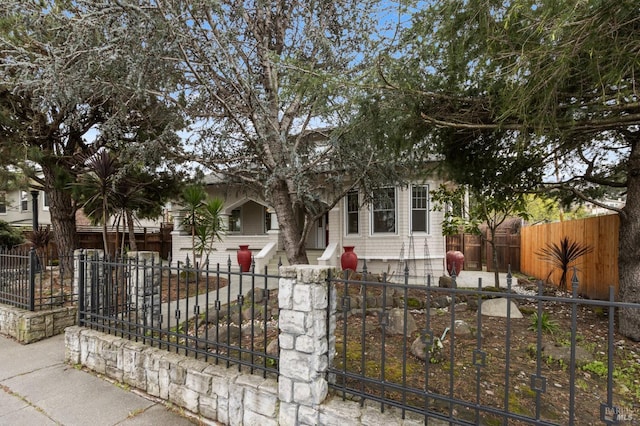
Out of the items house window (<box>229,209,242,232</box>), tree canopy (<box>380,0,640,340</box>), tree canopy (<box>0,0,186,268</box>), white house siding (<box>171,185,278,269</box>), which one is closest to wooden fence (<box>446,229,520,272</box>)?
white house siding (<box>171,185,278,269</box>)

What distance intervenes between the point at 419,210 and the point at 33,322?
909 cm

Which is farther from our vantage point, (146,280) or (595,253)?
(595,253)

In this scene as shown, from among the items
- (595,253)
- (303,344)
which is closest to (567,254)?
(595,253)

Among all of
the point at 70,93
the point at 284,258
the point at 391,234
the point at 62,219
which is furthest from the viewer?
the point at 284,258

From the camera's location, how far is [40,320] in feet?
17.9

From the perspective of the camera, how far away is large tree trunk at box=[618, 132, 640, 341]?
4.46m

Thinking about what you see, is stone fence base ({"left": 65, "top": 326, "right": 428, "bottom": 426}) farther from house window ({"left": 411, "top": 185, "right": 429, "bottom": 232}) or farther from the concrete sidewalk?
house window ({"left": 411, "top": 185, "right": 429, "bottom": 232})

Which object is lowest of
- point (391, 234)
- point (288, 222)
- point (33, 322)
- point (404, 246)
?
point (33, 322)

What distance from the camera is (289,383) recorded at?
2752 mm

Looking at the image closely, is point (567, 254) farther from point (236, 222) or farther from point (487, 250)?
point (236, 222)

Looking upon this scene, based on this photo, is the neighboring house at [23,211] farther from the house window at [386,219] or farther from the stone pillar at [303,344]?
the stone pillar at [303,344]

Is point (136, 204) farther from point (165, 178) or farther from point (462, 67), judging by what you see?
point (462, 67)

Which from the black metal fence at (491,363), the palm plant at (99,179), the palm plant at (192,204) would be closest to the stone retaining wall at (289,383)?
the black metal fence at (491,363)

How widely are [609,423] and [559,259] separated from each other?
6.70 m
